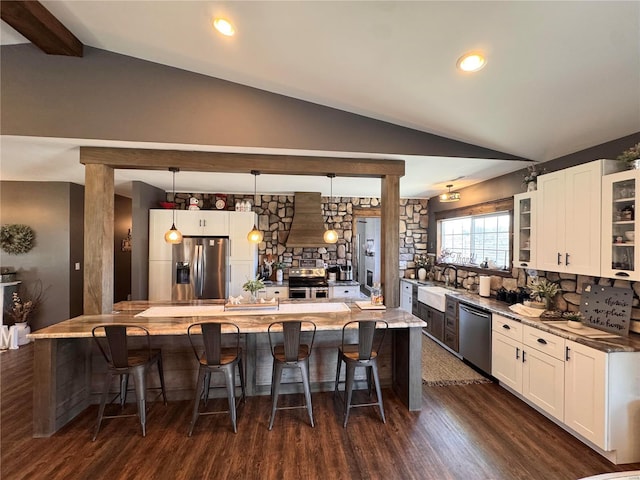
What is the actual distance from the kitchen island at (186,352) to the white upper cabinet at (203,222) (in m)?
1.81

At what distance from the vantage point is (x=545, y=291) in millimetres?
3127

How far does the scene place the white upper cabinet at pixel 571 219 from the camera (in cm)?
260

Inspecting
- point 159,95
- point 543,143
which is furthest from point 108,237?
point 543,143

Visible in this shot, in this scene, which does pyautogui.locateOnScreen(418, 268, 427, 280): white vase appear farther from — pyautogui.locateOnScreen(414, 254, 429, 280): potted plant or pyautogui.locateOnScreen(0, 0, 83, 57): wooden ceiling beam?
pyautogui.locateOnScreen(0, 0, 83, 57): wooden ceiling beam

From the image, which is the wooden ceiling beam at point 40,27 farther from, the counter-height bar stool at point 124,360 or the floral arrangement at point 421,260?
the floral arrangement at point 421,260

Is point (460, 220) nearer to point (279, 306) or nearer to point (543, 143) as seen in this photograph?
point (543, 143)

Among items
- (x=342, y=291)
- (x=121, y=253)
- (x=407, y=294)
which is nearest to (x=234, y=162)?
(x=342, y=291)

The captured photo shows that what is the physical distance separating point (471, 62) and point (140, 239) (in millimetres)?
4996

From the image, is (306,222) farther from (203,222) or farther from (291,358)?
(291,358)

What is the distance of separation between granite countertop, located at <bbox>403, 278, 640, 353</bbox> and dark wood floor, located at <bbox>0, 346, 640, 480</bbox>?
0.88 metres


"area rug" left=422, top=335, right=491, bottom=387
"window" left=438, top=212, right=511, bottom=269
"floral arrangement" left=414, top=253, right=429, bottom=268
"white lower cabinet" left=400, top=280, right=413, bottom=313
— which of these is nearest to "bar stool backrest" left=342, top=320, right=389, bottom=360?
"area rug" left=422, top=335, right=491, bottom=387

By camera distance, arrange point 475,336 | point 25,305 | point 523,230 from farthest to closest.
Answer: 1. point 25,305
2. point 475,336
3. point 523,230

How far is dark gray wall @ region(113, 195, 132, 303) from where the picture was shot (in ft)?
20.5

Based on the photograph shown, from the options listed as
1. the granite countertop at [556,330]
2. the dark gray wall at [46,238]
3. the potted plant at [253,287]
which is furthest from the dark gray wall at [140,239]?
the granite countertop at [556,330]
